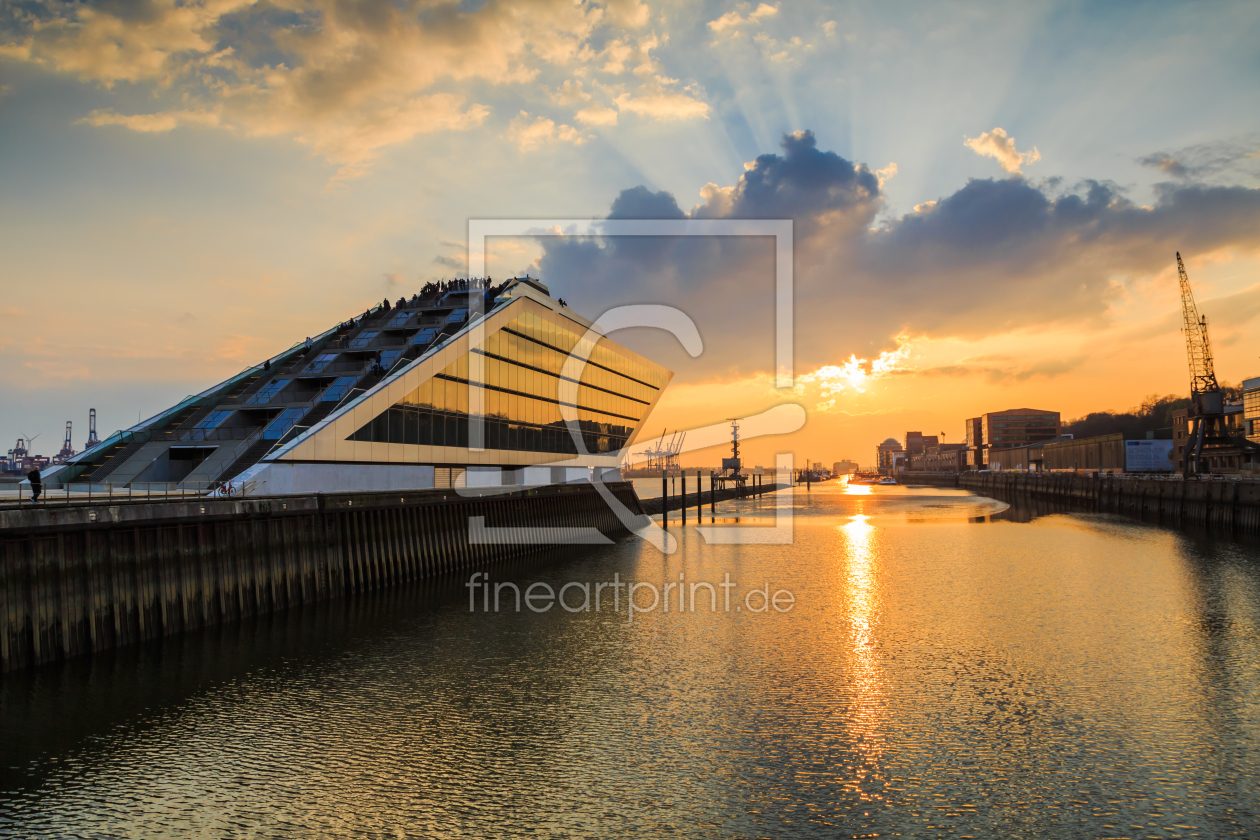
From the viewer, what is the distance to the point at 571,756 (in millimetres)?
16703

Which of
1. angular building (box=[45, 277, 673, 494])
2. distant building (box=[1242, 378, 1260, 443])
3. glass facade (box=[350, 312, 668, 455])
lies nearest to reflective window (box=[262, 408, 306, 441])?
angular building (box=[45, 277, 673, 494])

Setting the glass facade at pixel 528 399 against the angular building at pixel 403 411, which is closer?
the angular building at pixel 403 411

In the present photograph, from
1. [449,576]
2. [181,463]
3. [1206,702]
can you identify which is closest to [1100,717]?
[1206,702]

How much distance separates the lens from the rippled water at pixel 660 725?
45.7ft

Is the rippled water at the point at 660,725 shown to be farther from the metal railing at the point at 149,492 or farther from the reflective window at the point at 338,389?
the reflective window at the point at 338,389

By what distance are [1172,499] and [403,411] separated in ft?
270

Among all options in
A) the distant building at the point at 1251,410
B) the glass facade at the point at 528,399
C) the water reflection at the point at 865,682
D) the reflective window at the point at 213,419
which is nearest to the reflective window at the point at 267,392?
the reflective window at the point at 213,419

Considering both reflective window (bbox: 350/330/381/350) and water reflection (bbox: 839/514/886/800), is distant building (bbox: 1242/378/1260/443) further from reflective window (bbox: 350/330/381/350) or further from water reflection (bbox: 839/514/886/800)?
reflective window (bbox: 350/330/381/350)

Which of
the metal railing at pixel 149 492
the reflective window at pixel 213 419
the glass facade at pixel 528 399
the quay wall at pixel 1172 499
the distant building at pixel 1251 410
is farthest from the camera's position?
the distant building at pixel 1251 410

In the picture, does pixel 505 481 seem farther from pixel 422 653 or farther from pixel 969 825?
pixel 969 825

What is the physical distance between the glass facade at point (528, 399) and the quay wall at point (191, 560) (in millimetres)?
6672

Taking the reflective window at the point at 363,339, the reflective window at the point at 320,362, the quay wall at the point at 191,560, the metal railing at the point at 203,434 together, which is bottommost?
the quay wall at the point at 191,560

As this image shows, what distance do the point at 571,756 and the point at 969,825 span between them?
797 centimetres

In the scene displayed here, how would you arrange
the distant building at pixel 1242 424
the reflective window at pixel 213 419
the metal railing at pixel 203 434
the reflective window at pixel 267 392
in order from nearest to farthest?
the metal railing at pixel 203 434, the reflective window at pixel 213 419, the reflective window at pixel 267 392, the distant building at pixel 1242 424
